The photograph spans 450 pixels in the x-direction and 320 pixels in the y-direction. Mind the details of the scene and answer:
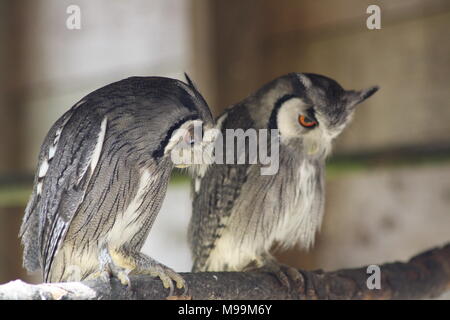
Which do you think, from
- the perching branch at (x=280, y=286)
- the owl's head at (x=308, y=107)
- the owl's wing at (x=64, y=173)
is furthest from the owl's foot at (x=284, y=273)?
the owl's wing at (x=64, y=173)

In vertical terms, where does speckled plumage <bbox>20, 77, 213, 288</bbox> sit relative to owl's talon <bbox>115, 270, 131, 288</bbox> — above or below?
above

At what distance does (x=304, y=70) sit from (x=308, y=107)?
2.18 feet

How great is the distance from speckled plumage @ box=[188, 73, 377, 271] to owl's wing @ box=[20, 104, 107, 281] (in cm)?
27

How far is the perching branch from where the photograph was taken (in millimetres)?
860

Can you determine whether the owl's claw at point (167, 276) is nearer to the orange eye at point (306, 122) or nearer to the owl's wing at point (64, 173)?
the owl's wing at point (64, 173)

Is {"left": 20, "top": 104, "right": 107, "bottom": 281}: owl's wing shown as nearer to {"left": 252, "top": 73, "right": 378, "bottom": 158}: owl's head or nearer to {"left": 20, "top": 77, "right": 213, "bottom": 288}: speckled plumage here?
{"left": 20, "top": 77, "right": 213, "bottom": 288}: speckled plumage

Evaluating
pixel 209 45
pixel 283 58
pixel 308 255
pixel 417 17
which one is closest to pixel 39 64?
pixel 209 45

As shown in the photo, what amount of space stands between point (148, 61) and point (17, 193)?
511 mm

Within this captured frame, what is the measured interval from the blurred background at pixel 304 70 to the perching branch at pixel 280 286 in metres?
0.27

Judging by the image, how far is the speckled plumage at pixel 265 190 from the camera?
1213 millimetres

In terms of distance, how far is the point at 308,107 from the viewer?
1.17 metres

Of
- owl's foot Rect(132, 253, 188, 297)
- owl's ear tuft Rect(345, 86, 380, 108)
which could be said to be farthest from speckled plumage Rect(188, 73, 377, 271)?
owl's foot Rect(132, 253, 188, 297)

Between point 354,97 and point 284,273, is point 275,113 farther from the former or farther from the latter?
point 284,273
